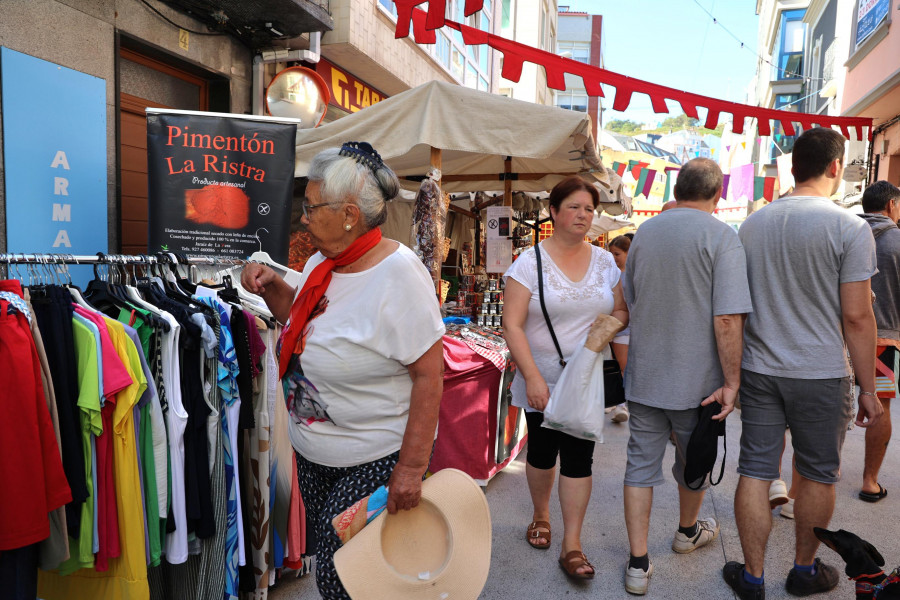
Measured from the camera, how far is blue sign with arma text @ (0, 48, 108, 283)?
4.00m

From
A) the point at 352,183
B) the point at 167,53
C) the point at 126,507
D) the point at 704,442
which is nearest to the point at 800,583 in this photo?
the point at 704,442

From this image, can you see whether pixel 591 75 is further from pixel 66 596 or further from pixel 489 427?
pixel 66 596

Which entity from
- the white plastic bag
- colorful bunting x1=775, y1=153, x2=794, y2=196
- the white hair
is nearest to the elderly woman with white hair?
the white hair

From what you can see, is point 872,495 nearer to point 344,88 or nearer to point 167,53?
point 167,53

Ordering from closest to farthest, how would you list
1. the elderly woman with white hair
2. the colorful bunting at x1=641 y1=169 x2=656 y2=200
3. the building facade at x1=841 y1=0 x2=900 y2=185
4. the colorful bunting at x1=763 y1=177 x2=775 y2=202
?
the elderly woman with white hair
the building facade at x1=841 y1=0 x2=900 y2=185
the colorful bunting at x1=763 y1=177 x2=775 y2=202
the colorful bunting at x1=641 y1=169 x2=656 y2=200

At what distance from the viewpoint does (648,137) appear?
71188mm

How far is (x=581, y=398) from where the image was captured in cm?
282

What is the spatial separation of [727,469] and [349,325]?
12.8ft

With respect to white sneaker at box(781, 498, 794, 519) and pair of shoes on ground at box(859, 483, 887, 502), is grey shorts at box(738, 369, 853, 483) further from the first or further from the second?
pair of shoes on ground at box(859, 483, 887, 502)

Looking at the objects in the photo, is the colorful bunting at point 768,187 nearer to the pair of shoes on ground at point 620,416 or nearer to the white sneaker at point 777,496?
the pair of shoes on ground at point 620,416

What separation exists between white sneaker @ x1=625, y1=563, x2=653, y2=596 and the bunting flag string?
3376 mm

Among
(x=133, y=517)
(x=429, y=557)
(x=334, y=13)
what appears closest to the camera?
(x=429, y=557)

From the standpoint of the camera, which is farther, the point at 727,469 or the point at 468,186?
the point at 468,186

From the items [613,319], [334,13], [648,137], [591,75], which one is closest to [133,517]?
[613,319]
